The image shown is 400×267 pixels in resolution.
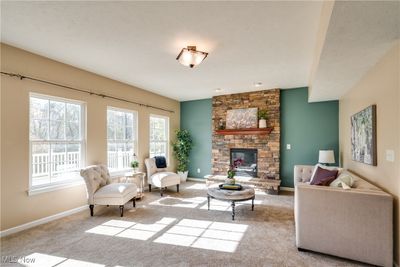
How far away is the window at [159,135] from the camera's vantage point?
19.4 ft

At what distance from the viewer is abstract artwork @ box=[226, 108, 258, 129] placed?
571cm

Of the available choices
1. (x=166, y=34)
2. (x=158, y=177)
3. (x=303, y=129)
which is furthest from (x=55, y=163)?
(x=303, y=129)

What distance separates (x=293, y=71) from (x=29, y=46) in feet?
14.6

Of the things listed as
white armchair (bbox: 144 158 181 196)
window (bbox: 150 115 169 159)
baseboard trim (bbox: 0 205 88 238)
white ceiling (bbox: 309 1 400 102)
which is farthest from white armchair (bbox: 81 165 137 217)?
white ceiling (bbox: 309 1 400 102)

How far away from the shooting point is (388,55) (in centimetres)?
226

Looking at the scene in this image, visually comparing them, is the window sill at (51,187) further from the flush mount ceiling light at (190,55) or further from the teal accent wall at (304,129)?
the teal accent wall at (304,129)

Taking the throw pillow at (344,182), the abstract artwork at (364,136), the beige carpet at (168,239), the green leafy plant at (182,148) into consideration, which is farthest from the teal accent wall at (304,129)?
the green leafy plant at (182,148)

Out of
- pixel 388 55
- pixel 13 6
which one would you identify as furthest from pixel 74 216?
pixel 388 55

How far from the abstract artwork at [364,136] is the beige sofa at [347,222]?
532 millimetres

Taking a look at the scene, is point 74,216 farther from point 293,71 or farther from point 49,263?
point 293,71

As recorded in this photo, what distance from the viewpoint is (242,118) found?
586 cm

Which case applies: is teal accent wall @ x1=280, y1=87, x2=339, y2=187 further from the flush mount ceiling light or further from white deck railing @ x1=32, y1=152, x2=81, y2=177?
white deck railing @ x1=32, y1=152, x2=81, y2=177

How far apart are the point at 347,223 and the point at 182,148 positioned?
4853 mm

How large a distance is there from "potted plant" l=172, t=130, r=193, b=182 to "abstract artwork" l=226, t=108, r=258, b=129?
142 centimetres
